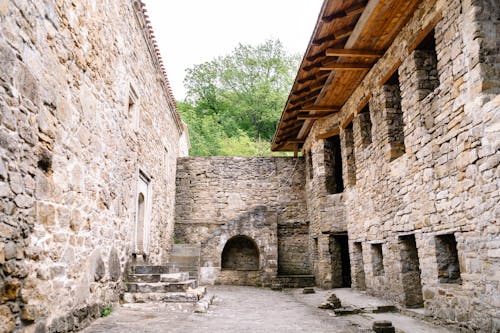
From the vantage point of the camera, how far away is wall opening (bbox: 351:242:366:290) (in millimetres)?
10172

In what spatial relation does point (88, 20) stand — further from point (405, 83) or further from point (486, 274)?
point (486, 274)

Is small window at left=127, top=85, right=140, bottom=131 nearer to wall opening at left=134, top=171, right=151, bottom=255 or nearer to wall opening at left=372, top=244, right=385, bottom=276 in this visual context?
wall opening at left=134, top=171, right=151, bottom=255

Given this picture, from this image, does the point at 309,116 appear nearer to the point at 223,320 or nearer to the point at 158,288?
the point at 158,288

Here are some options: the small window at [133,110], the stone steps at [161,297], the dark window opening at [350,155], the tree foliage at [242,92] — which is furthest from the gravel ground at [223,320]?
the tree foliage at [242,92]

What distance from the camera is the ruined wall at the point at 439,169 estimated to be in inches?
198

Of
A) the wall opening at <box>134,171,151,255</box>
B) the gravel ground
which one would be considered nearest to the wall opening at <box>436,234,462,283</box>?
the gravel ground

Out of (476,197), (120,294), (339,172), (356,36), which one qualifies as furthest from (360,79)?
(120,294)

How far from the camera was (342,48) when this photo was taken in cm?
820

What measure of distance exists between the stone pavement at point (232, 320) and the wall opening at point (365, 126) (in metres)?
4.27

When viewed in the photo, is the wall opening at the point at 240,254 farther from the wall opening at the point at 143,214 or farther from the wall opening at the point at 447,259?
the wall opening at the point at 447,259

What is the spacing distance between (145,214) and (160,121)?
115 inches

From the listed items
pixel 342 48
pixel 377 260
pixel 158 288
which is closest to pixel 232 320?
pixel 158 288

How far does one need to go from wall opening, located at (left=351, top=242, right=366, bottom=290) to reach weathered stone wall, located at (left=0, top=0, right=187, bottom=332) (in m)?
5.77

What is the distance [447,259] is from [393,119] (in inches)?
124
